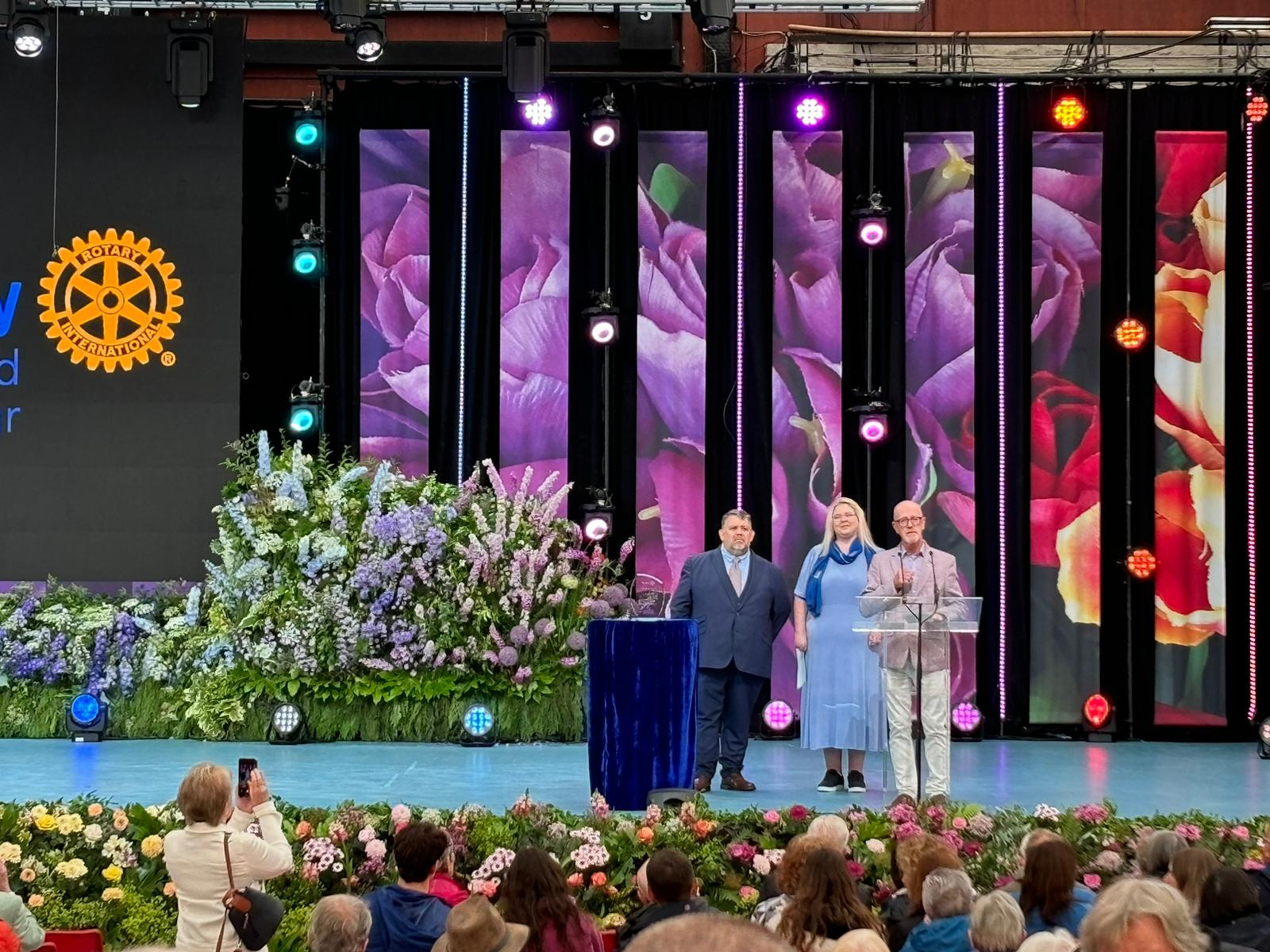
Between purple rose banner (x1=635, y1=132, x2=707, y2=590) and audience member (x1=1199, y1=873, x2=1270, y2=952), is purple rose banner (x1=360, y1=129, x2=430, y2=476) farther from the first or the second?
audience member (x1=1199, y1=873, x2=1270, y2=952)

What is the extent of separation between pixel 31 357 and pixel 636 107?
4.05 meters

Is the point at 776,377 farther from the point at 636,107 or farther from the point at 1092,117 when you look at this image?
the point at 1092,117

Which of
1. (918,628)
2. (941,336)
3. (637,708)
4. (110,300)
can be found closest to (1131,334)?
(941,336)

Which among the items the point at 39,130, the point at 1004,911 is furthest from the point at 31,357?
the point at 1004,911

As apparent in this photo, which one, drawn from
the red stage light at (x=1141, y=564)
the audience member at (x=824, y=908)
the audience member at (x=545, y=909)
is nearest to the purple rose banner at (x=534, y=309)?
the red stage light at (x=1141, y=564)

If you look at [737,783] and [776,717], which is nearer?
[737,783]

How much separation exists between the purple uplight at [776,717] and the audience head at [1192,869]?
650cm

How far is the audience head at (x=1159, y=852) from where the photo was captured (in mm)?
4125

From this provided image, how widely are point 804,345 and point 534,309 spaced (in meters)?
1.74

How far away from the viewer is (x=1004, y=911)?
129 inches

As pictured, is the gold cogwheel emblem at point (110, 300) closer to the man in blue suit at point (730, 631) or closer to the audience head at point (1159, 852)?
the man in blue suit at point (730, 631)

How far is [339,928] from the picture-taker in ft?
10.3

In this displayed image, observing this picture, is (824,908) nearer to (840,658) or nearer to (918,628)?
(918,628)

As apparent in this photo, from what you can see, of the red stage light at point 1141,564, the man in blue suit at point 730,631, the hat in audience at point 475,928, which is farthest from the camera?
the red stage light at point 1141,564
